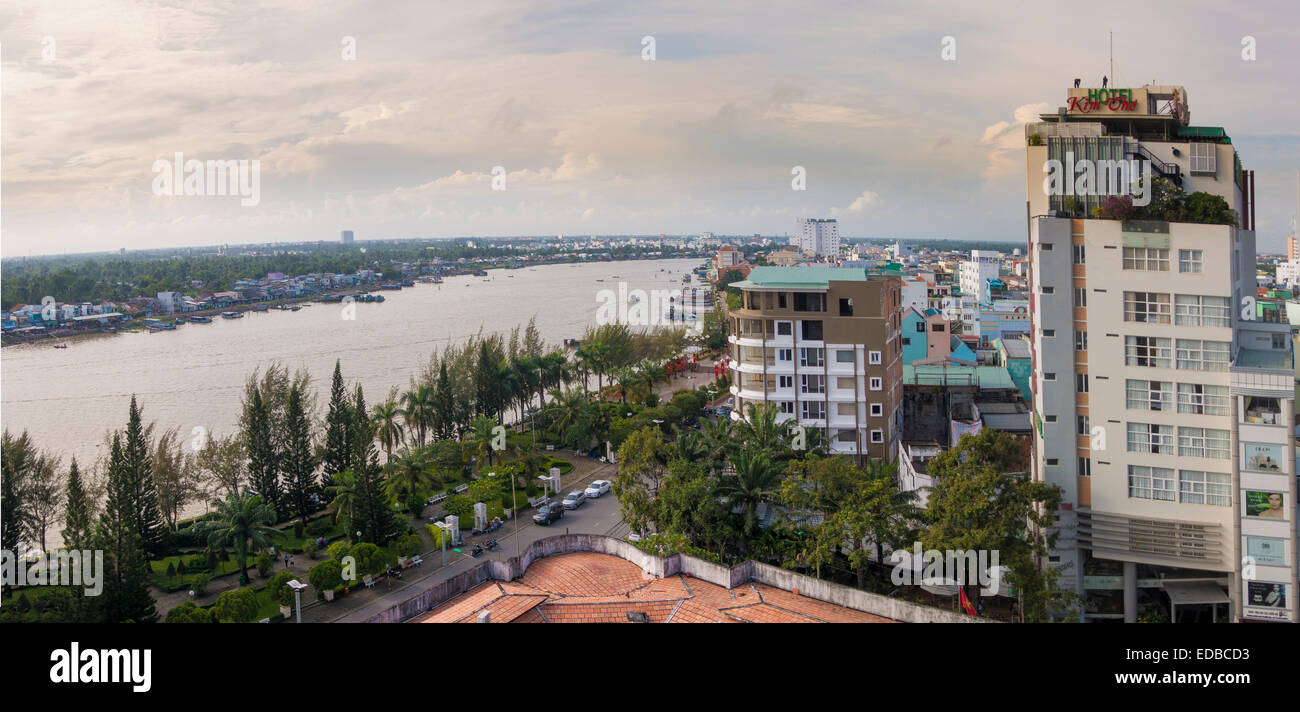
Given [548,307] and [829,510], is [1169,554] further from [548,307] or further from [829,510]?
[548,307]

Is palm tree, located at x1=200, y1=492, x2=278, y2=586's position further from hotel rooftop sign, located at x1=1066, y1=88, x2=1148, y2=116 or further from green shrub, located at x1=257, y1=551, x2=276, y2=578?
hotel rooftop sign, located at x1=1066, y1=88, x2=1148, y2=116

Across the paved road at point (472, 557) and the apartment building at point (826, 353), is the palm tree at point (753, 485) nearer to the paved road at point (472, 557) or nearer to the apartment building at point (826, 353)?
the paved road at point (472, 557)

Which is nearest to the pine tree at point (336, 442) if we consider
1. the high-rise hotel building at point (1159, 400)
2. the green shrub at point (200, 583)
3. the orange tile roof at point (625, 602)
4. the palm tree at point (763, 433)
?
the green shrub at point (200, 583)

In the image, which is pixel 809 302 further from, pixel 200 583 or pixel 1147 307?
pixel 200 583
